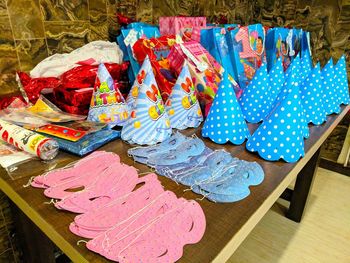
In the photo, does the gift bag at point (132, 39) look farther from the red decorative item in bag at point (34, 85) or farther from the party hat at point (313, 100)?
the party hat at point (313, 100)

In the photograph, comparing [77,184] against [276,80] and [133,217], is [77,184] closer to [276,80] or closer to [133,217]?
[133,217]

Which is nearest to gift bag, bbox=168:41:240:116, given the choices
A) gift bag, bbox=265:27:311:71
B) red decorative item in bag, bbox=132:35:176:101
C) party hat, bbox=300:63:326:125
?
red decorative item in bag, bbox=132:35:176:101

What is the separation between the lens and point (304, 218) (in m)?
1.70

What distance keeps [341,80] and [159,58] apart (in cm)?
93

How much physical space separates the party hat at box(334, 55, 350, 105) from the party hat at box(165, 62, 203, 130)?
0.82m

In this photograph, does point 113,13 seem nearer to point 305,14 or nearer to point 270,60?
point 270,60

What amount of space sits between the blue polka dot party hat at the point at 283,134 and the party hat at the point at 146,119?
30cm

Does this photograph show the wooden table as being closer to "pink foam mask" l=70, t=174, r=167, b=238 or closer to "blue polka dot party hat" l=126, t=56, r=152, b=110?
"pink foam mask" l=70, t=174, r=167, b=238

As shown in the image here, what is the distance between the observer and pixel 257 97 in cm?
104

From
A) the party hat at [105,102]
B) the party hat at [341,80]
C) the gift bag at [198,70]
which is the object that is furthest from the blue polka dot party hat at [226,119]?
the party hat at [341,80]

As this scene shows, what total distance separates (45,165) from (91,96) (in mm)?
358

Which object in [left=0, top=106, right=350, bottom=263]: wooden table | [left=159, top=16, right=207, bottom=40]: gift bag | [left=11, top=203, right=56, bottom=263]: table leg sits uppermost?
[left=159, top=16, right=207, bottom=40]: gift bag

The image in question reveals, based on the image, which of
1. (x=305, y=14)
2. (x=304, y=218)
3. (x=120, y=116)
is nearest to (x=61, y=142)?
(x=120, y=116)

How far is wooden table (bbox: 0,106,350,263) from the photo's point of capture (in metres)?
Result: 0.47
